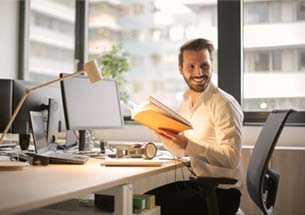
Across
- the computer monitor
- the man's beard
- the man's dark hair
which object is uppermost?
the man's dark hair

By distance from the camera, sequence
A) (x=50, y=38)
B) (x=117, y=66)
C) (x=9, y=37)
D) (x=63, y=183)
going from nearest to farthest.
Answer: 1. (x=63, y=183)
2. (x=117, y=66)
3. (x=9, y=37)
4. (x=50, y=38)

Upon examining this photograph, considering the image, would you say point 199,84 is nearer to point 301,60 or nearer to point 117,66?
point 301,60

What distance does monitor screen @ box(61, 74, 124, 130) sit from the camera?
2504mm

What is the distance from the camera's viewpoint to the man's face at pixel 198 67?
2.41m

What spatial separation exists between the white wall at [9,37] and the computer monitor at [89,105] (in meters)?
1.86

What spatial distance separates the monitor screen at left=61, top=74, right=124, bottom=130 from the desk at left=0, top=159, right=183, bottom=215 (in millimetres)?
487

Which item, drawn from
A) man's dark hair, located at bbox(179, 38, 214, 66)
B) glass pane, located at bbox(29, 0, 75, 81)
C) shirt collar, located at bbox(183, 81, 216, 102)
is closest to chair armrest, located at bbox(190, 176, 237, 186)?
shirt collar, located at bbox(183, 81, 216, 102)

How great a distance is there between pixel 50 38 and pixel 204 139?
8.85ft

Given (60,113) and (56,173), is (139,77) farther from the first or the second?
(56,173)

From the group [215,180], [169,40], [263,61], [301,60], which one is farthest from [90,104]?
[301,60]

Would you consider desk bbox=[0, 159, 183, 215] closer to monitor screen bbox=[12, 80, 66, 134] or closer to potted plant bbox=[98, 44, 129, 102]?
monitor screen bbox=[12, 80, 66, 134]

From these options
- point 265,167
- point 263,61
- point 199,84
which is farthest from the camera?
point 263,61

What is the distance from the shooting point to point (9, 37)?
4352 mm

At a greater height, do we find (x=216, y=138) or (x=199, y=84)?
(x=199, y=84)
